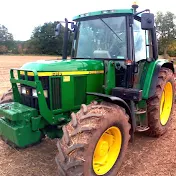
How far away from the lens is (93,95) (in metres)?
4.06

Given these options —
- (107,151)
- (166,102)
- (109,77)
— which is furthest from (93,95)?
(166,102)

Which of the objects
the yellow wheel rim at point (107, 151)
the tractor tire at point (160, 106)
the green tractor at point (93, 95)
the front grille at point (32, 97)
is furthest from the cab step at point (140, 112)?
the front grille at point (32, 97)

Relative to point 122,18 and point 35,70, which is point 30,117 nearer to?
point 35,70

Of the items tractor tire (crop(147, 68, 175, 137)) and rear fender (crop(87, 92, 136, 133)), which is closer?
rear fender (crop(87, 92, 136, 133))

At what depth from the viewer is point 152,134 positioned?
16.5ft

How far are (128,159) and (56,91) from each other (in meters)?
1.62

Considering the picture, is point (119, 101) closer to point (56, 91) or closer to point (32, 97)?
point (56, 91)

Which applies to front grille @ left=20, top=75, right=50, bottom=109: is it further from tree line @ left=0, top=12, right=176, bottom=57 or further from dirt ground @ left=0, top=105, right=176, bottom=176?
tree line @ left=0, top=12, right=176, bottom=57

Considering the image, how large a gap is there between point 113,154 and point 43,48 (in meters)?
40.2

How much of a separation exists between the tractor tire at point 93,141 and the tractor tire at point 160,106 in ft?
3.76

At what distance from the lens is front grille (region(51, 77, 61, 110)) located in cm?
377

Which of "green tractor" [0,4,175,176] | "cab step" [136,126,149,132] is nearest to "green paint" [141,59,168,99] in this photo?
"green tractor" [0,4,175,176]

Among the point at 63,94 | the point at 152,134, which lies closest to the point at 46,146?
the point at 63,94

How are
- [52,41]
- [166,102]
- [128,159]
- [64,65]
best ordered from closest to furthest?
[64,65]
[128,159]
[166,102]
[52,41]
